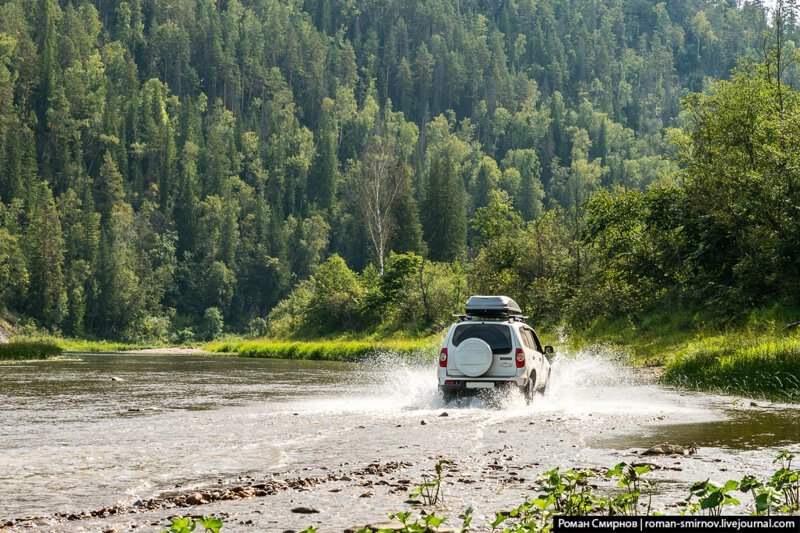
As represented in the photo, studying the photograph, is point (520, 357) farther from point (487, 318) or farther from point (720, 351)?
point (720, 351)

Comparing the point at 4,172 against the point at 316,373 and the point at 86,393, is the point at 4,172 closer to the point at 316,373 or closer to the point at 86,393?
the point at 316,373

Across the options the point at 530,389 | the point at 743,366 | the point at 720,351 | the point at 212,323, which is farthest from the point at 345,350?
the point at 212,323

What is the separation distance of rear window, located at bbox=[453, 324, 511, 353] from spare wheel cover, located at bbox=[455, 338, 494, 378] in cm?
26

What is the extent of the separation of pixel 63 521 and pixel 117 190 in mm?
183624

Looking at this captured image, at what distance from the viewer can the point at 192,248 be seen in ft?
592

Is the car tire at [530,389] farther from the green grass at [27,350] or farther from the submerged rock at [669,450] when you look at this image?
the green grass at [27,350]

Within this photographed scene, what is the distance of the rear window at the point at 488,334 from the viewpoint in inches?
843

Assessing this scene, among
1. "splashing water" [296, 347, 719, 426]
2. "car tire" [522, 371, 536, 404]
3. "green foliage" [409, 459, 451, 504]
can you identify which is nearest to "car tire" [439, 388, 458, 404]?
"splashing water" [296, 347, 719, 426]

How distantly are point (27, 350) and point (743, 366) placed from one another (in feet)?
138

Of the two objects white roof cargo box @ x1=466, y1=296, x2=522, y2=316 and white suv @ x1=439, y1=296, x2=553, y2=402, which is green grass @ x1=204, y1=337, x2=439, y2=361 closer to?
white roof cargo box @ x1=466, y1=296, x2=522, y2=316

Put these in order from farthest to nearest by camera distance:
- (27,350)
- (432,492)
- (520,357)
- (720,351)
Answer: (27,350), (720,351), (520,357), (432,492)

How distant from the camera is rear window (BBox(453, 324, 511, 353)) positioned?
21.4 m

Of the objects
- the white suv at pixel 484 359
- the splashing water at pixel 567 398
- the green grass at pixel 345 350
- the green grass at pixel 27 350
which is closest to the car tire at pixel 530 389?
the white suv at pixel 484 359

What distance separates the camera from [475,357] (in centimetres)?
2122
